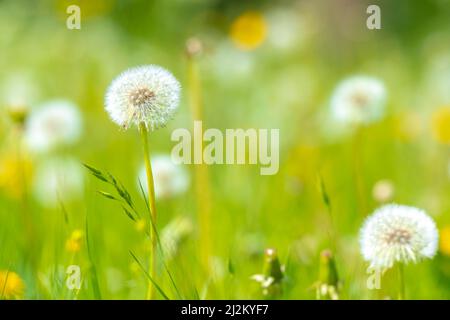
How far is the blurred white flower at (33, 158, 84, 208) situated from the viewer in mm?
2222

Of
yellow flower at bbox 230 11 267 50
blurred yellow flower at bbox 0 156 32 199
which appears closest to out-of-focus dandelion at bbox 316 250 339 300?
blurred yellow flower at bbox 0 156 32 199

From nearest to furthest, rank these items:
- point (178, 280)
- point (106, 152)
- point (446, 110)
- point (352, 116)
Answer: point (178, 280), point (352, 116), point (106, 152), point (446, 110)

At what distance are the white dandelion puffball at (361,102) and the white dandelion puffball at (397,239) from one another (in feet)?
2.04

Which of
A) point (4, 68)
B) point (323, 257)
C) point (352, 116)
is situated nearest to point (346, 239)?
point (352, 116)

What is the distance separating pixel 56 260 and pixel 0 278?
0.60 ft

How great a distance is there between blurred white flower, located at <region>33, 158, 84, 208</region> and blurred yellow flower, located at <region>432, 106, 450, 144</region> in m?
1.14

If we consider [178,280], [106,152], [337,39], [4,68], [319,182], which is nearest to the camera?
[319,182]

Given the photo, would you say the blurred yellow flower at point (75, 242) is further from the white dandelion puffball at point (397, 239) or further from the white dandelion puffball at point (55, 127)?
the white dandelion puffball at point (55, 127)

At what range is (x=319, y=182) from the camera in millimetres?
1271

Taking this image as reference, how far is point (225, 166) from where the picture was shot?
246 cm

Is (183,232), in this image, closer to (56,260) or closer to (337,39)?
(56,260)

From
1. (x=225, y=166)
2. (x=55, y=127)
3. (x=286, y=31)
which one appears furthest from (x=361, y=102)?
(x=286, y=31)

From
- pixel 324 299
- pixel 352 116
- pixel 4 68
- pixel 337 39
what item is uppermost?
pixel 337 39

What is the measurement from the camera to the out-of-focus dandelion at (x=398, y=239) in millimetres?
1222
